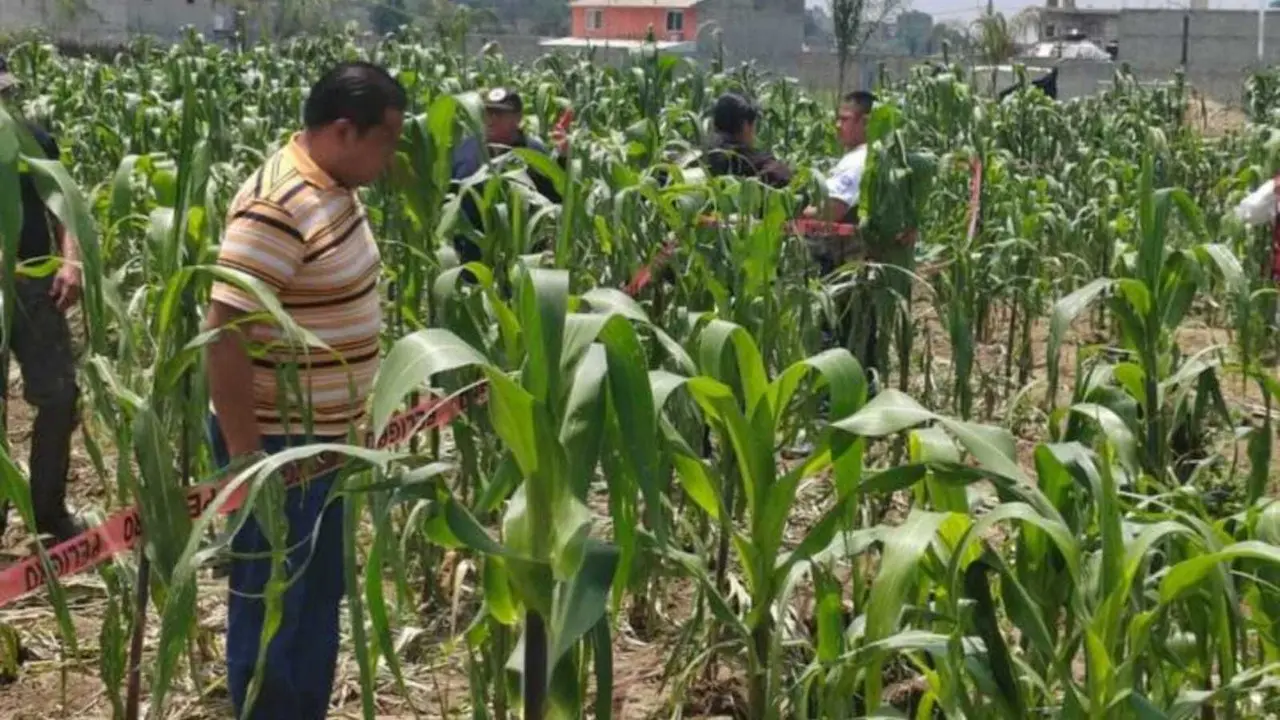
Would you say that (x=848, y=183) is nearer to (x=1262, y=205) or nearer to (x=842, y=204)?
(x=842, y=204)

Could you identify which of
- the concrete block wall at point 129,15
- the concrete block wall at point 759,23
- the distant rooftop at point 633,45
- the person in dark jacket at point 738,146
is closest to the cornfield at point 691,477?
the person in dark jacket at point 738,146

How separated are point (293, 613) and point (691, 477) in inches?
35.2

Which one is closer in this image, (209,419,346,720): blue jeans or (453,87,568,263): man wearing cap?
(209,419,346,720): blue jeans

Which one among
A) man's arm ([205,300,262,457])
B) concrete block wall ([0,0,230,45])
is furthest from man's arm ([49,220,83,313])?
concrete block wall ([0,0,230,45])

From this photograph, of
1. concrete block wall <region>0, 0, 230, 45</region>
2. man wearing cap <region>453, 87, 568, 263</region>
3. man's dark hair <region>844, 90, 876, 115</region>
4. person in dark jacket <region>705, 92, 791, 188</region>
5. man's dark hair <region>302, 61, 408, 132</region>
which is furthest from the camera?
concrete block wall <region>0, 0, 230, 45</region>

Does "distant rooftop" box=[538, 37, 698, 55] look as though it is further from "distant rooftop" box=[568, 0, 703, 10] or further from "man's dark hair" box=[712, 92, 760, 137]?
"distant rooftop" box=[568, 0, 703, 10]

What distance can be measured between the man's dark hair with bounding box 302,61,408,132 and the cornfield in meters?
0.22

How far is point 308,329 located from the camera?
302 centimetres

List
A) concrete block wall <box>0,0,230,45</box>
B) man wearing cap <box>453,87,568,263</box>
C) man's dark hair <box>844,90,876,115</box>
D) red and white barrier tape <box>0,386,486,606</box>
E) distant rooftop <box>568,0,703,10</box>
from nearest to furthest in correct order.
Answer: red and white barrier tape <box>0,386,486,606</box> → man wearing cap <box>453,87,568,263</box> → man's dark hair <box>844,90,876,115</box> → concrete block wall <box>0,0,230,45</box> → distant rooftop <box>568,0,703,10</box>

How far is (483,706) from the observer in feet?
8.20

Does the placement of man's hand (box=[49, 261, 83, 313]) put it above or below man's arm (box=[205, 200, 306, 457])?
below

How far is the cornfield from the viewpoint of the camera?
7.04ft

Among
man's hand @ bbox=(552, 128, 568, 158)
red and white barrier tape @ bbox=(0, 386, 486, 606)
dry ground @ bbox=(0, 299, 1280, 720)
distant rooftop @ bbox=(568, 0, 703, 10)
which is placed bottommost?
dry ground @ bbox=(0, 299, 1280, 720)

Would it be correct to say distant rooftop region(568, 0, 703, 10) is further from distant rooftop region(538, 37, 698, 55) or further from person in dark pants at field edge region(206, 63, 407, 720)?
person in dark pants at field edge region(206, 63, 407, 720)
